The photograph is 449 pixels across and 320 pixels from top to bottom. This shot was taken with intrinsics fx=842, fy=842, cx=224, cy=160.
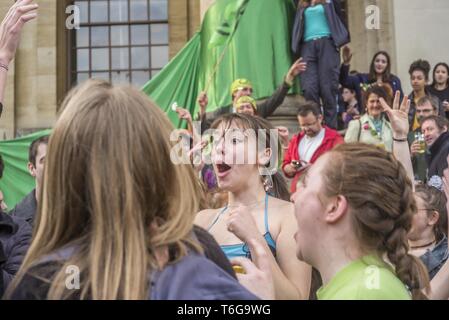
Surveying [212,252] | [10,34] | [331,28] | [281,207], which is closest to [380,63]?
[331,28]

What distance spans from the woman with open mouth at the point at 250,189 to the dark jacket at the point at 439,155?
111 inches

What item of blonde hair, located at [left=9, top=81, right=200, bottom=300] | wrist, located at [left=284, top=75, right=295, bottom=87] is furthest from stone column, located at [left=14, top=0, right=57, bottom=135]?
blonde hair, located at [left=9, top=81, right=200, bottom=300]

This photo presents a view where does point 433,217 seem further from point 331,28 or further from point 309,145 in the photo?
point 331,28

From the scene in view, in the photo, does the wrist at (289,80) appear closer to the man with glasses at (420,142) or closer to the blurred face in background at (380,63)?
the blurred face in background at (380,63)

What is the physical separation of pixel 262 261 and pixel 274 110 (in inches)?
249

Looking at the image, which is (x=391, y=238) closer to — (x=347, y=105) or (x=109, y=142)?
(x=109, y=142)

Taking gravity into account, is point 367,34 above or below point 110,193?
above

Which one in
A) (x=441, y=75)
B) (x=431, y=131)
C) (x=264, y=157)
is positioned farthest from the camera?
(x=441, y=75)

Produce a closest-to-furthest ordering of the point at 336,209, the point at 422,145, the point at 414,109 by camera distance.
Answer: the point at 336,209
the point at 422,145
the point at 414,109

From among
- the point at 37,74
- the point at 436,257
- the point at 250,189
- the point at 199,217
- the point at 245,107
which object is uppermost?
the point at 37,74

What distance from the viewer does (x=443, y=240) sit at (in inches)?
172

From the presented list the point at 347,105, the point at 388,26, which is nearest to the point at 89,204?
the point at 347,105

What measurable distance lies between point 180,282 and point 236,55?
7.79 meters

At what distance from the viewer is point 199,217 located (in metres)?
3.73
